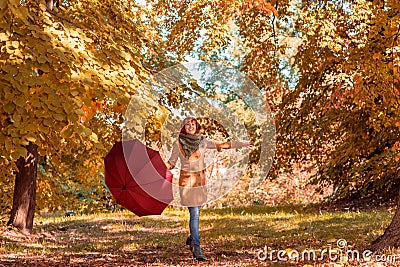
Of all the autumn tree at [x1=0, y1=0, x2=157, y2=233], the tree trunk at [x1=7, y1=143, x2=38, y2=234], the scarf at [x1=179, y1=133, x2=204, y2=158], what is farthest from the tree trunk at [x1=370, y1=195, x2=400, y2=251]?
the tree trunk at [x1=7, y1=143, x2=38, y2=234]

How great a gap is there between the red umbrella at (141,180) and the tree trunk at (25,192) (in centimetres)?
301

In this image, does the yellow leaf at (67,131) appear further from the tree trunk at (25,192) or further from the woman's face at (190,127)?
the tree trunk at (25,192)

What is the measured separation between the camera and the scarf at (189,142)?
7.05 meters

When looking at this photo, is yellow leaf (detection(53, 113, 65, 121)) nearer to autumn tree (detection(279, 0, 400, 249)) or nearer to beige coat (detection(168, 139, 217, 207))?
beige coat (detection(168, 139, 217, 207))

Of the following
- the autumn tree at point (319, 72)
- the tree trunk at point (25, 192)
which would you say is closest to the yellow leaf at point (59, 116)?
the tree trunk at point (25, 192)

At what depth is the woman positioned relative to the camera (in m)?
6.95

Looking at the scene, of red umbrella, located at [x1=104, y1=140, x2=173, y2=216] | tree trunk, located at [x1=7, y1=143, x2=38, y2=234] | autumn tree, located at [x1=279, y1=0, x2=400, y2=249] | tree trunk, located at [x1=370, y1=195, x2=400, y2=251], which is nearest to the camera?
tree trunk, located at [x1=370, y1=195, x2=400, y2=251]

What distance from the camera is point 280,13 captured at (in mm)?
12742

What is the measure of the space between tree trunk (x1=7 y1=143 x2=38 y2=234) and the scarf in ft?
13.8

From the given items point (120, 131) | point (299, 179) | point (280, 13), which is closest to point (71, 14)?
point (120, 131)

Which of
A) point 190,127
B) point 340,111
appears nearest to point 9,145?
point 190,127

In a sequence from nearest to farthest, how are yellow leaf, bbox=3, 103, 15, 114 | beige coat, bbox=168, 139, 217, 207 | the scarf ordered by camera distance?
1. yellow leaf, bbox=3, 103, 15, 114
2. beige coat, bbox=168, 139, 217, 207
3. the scarf

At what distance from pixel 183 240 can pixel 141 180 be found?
2.48 m

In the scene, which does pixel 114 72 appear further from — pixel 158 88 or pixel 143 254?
pixel 143 254
